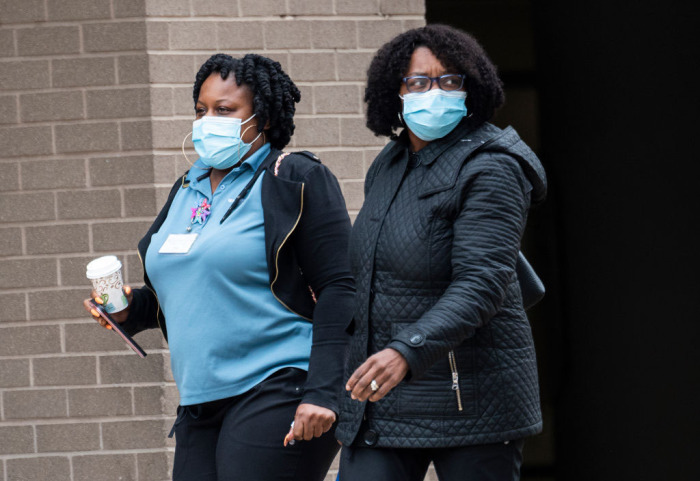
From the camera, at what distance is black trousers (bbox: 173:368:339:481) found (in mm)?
2922

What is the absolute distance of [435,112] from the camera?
9.14 feet

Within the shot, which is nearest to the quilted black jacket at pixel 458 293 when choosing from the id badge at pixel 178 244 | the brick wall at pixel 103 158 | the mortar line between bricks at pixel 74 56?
the id badge at pixel 178 244

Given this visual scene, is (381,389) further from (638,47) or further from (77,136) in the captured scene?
(638,47)

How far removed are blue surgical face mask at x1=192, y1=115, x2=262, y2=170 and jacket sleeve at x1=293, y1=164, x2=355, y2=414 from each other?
273 mm

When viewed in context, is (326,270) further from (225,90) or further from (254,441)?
(225,90)

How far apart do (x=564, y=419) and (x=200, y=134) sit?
415cm

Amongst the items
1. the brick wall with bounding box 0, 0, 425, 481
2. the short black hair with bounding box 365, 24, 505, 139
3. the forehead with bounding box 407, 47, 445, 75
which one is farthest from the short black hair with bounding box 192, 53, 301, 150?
the brick wall with bounding box 0, 0, 425, 481

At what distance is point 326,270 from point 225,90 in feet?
2.26

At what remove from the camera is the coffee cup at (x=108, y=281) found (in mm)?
3242

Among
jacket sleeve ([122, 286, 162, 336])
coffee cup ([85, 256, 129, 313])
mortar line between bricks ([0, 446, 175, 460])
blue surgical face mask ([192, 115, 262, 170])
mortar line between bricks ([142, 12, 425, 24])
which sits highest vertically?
mortar line between bricks ([142, 12, 425, 24])

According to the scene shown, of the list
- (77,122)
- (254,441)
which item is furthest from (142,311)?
(77,122)

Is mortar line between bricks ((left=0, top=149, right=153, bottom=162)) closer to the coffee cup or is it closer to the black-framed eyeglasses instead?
the coffee cup

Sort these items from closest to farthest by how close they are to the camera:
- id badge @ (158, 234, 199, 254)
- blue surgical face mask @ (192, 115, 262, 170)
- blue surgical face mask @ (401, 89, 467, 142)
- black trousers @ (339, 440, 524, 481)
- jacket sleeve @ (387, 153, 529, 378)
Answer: jacket sleeve @ (387, 153, 529, 378) → black trousers @ (339, 440, 524, 481) → blue surgical face mask @ (401, 89, 467, 142) → id badge @ (158, 234, 199, 254) → blue surgical face mask @ (192, 115, 262, 170)

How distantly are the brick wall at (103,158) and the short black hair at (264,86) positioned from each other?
1.49 metres
